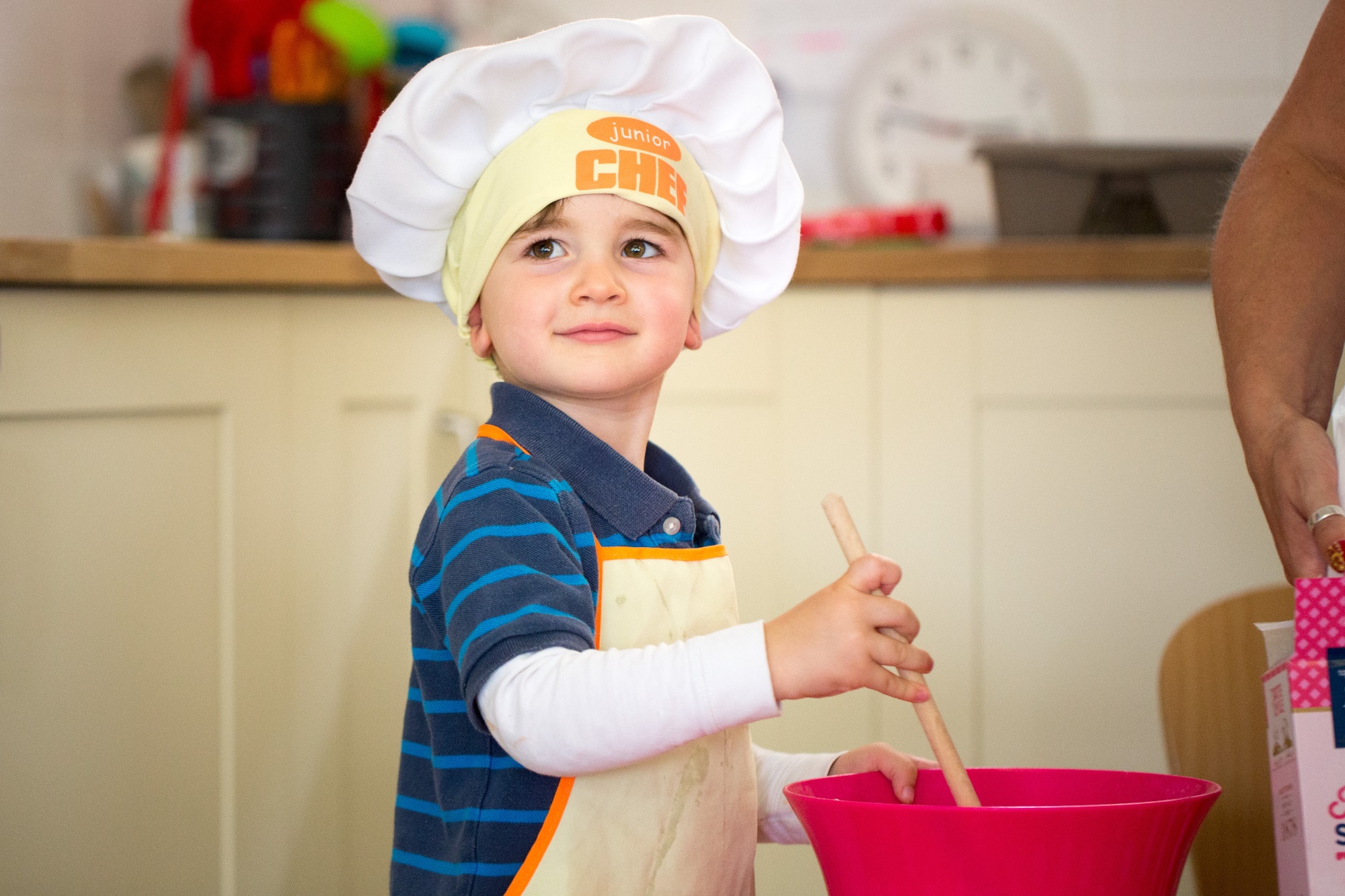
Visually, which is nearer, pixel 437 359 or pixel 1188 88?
pixel 437 359

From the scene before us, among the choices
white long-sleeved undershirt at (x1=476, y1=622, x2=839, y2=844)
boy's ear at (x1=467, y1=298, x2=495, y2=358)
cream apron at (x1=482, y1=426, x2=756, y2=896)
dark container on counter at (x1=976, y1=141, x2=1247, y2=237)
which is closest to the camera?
white long-sleeved undershirt at (x1=476, y1=622, x2=839, y2=844)

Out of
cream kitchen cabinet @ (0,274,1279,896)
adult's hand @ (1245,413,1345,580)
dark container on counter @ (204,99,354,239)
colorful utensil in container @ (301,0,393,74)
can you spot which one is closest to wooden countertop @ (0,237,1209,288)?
cream kitchen cabinet @ (0,274,1279,896)

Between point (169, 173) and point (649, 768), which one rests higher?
point (169, 173)

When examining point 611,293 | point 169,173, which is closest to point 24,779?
point 611,293

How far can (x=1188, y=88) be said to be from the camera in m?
2.19

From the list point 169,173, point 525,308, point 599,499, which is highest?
point 169,173

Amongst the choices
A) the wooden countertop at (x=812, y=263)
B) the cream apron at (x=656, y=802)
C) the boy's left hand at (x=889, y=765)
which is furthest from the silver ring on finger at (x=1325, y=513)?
the wooden countertop at (x=812, y=263)

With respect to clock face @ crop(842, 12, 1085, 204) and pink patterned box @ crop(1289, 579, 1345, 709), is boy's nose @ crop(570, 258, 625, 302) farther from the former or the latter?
clock face @ crop(842, 12, 1085, 204)

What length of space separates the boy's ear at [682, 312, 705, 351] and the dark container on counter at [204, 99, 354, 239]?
1.13 m

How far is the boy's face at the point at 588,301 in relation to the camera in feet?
2.50

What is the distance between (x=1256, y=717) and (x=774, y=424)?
28.0 inches

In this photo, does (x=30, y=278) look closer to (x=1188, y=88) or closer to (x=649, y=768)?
(x=649, y=768)

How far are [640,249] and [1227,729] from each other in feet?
1.77

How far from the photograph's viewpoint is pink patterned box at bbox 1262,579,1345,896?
502mm
